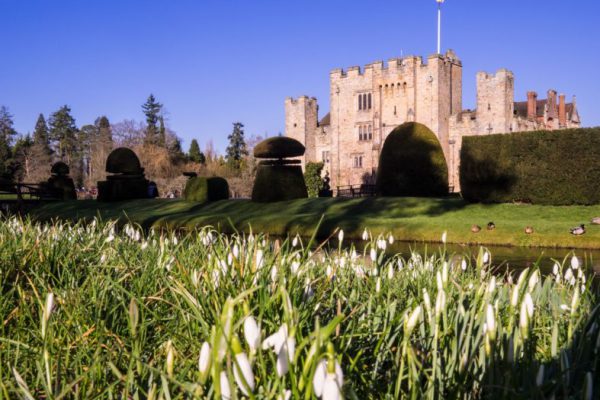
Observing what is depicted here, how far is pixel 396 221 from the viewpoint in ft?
66.0

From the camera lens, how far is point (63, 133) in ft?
303

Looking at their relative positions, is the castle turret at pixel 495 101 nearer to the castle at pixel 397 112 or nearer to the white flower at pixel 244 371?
the castle at pixel 397 112

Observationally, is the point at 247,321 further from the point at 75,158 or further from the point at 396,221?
the point at 75,158

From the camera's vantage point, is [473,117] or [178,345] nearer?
[178,345]

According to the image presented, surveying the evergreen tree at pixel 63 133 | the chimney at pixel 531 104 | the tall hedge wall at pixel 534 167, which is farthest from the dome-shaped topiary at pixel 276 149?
the evergreen tree at pixel 63 133

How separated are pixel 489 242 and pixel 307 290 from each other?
15051 mm

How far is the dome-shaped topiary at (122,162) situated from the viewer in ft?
107

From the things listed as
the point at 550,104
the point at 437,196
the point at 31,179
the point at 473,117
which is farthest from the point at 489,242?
the point at 31,179

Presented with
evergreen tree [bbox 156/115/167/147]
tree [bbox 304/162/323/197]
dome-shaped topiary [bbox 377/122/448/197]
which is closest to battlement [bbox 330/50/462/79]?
tree [bbox 304/162/323/197]

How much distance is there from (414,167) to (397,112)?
20.0m

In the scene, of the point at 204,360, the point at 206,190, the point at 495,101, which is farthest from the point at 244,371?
the point at 495,101

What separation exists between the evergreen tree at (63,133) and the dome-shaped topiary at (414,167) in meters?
72.9

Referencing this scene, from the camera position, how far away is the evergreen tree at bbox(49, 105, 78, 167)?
90.3m

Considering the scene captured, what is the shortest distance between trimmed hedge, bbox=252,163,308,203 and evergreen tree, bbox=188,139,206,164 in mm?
51901
